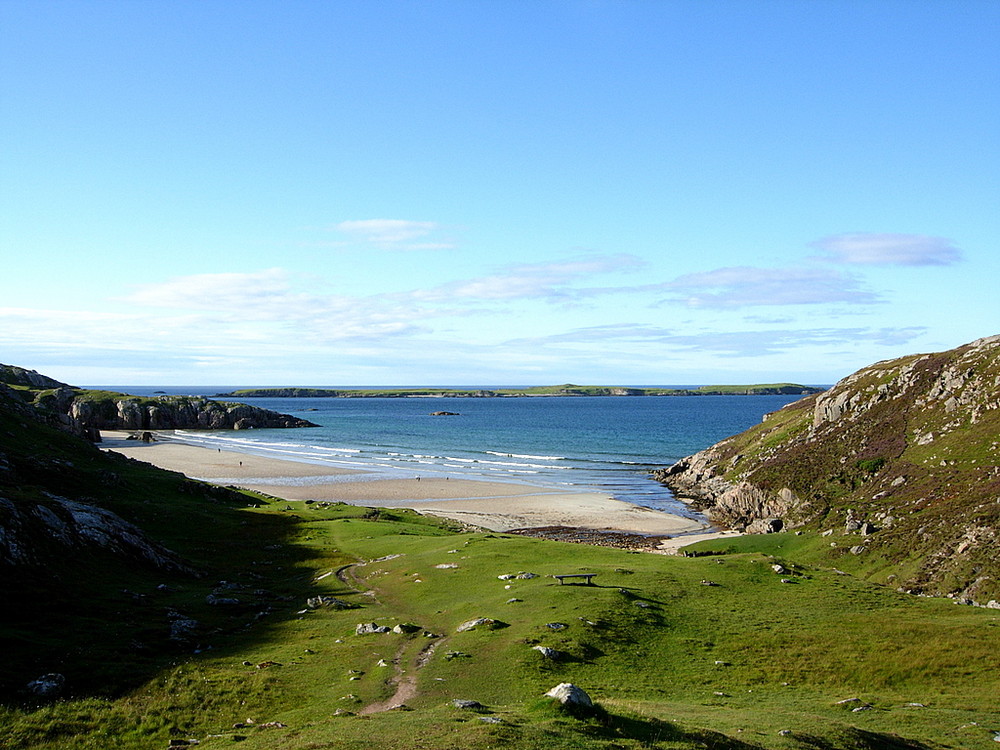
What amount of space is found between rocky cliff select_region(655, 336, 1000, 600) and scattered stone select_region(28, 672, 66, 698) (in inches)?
2088

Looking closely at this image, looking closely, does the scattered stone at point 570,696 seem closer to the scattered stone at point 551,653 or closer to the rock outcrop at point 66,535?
the scattered stone at point 551,653

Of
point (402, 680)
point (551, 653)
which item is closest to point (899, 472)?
point (551, 653)

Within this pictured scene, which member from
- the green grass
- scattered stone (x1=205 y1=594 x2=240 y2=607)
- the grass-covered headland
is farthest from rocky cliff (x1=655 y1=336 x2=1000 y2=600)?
scattered stone (x1=205 y1=594 x2=240 y2=607)

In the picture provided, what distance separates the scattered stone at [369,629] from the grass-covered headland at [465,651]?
23.8 inches

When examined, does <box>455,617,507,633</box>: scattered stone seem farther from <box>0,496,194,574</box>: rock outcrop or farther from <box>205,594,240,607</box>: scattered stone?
<box>0,496,194,574</box>: rock outcrop

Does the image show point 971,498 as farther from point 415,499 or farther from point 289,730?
point 415,499

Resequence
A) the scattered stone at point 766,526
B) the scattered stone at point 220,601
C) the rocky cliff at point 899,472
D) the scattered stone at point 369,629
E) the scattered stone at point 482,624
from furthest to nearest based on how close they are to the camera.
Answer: the scattered stone at point 766,526 < the rocky cliff at point 899,472 < the scattered stone at point 220,601 < the scattered stone at point 369,629 < the scattered stone at point 482,624

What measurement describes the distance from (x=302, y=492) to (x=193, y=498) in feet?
132

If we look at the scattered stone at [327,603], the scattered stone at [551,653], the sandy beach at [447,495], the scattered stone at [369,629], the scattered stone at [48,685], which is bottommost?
the sandy beach at [447,495]

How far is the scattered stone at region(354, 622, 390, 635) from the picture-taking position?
33.5 metres

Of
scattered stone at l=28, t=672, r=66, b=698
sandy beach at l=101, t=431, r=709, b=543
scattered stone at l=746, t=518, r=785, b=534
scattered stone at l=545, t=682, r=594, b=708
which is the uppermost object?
scattered stone at l=545, t=682, r=594, b=708

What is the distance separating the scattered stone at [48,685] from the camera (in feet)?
77.3

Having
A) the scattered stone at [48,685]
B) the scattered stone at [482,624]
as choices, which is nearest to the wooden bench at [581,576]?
the scattered stone at [482,624]

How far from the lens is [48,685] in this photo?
78.7 feet
